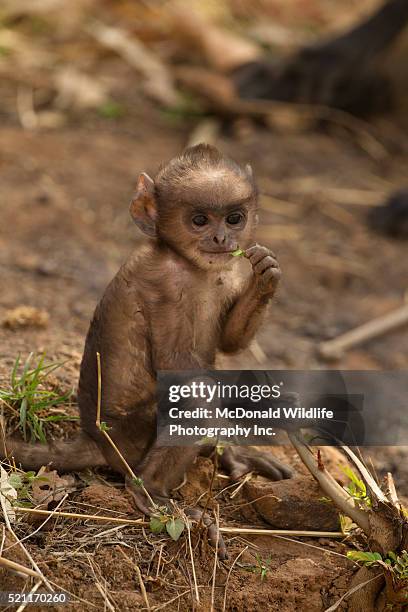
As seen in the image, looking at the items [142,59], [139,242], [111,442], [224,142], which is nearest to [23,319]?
[111,442]

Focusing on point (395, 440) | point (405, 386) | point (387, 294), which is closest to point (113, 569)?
point (395, 440)

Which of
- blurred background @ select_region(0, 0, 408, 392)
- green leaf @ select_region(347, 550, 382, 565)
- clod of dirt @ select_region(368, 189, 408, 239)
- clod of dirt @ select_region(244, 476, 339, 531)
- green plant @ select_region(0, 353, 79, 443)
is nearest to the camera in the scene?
green leaf @ select_region(347, 550, 382, 565)

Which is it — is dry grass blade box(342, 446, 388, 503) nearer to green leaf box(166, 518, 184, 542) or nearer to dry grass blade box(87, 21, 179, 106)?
green leaf box(166, 518, 184, 542)

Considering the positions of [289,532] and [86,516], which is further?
[289,532]

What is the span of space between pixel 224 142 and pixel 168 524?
6760mm

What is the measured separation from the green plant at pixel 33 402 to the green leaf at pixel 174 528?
2.61 feet

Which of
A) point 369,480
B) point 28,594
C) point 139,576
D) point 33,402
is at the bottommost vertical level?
point 28,594

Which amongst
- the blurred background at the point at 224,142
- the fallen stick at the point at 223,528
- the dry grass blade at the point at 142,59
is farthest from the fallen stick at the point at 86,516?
the dry grass blade at the point at 142,59

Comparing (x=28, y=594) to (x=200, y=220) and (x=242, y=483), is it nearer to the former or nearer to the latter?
(x=242, y=483)

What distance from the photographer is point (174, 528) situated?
11.8 feet

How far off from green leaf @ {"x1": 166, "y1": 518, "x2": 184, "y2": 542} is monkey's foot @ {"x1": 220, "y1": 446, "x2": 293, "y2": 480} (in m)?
0.63

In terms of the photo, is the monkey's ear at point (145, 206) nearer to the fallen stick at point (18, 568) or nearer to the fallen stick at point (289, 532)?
the fallen stick at point (289, 532)

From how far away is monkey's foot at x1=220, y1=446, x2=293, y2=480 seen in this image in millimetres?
4242

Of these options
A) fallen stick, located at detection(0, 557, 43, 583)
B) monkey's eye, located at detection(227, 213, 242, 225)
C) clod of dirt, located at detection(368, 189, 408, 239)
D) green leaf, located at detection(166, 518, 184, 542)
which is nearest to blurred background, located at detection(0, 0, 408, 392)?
clod of dirt, located at detection(368, 189, 408, 239)
